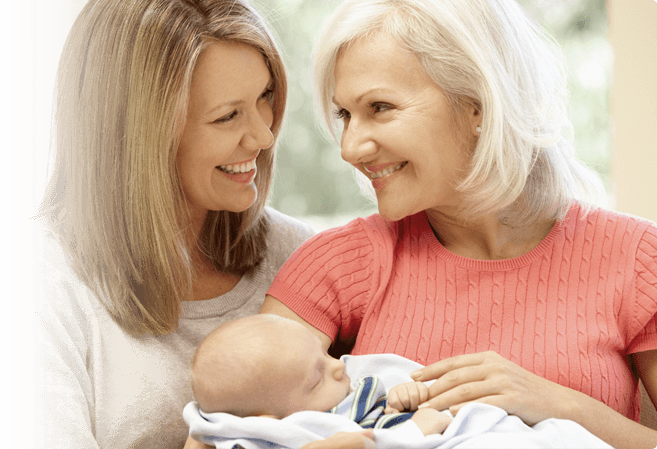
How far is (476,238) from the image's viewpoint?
1613mm

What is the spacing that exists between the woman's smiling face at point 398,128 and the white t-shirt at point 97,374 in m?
0.63

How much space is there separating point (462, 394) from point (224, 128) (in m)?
0.87

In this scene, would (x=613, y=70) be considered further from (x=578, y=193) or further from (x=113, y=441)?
(x=113, y=441)

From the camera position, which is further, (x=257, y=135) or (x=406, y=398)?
(x=257, y=135)

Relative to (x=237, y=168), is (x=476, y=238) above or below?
below

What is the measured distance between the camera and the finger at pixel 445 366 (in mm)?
1347

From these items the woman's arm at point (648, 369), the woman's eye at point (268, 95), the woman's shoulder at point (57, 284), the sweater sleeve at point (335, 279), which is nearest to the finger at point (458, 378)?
the sweater sleeve at point (335, 279)

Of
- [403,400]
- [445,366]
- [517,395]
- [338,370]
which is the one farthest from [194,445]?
[517,395]

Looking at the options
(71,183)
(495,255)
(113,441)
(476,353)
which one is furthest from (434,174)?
(113,441)

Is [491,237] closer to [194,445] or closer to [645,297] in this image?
[645,297]

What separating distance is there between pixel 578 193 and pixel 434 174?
446 mm

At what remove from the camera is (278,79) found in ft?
5.78

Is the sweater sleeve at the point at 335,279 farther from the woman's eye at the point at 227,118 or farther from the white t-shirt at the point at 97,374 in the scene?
the woman's eye at the point at 227,118

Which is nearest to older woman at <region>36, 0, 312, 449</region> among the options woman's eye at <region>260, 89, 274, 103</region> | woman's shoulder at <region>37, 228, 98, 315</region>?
woman's shoulder at <region>37, 228, 98, 315</region>
